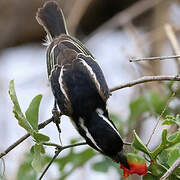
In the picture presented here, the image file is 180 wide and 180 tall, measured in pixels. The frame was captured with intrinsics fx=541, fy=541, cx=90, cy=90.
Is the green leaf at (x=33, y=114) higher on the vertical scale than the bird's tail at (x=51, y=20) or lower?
lower

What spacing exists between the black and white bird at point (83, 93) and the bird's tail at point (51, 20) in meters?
0.18

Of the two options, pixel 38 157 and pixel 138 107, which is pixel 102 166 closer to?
pixel 138 107

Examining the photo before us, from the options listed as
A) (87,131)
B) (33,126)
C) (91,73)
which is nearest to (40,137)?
(33,126)

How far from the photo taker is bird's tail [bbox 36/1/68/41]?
3.52 metres

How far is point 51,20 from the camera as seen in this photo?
11.7 feet

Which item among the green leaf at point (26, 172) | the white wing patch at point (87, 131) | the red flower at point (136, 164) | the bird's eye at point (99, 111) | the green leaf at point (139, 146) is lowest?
the green leaf at point (26, 172)

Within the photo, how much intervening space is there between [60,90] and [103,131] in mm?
505

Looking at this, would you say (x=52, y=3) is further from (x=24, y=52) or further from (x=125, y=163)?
(x=24, y=52)

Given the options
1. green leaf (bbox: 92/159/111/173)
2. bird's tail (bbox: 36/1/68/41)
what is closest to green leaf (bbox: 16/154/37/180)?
green leaf (bbox: 92/159/111/173)

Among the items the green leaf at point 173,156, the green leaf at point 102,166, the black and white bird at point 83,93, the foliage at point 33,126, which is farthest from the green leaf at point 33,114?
the green leaf at point 102,166

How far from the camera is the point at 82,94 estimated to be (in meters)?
2.77

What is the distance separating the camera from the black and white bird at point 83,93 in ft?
7.79

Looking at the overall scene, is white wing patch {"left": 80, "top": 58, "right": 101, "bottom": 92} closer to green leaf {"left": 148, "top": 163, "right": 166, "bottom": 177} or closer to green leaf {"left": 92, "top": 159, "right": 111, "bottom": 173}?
green leaf {"left": 92, "top": 159, "right": 111, "bottom": 173}

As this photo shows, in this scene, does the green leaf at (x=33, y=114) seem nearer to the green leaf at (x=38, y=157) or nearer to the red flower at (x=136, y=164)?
the green leaf at (x=38, y=157)
